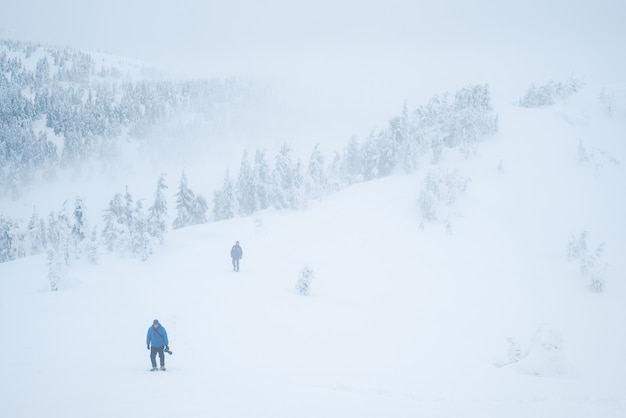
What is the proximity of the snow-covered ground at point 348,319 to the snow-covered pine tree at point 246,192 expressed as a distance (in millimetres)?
8323

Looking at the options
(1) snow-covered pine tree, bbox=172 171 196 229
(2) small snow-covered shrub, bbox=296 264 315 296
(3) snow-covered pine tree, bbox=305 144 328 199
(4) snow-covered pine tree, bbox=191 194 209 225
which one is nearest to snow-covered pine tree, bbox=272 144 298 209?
(3) snow-covered pine tree, bbox=305 144 328 199

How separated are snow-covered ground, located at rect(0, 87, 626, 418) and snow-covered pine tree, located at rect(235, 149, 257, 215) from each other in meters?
8.32

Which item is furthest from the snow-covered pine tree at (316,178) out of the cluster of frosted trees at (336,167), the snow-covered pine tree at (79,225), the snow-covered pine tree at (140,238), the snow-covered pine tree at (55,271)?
the snow-covered pine tree at (55,271)

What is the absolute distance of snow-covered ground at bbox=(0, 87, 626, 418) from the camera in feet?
35.7

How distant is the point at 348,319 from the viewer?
763 inches

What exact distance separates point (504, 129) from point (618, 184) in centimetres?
1883

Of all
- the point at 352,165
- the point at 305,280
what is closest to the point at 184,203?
the point at 352,165

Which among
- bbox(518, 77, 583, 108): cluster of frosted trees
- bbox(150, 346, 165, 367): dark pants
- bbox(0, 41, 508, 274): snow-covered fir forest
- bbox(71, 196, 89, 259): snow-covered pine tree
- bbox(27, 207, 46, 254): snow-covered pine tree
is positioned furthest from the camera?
bbox(518, 77, 583, 108): cluster of frosted trees

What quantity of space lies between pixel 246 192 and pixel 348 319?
42.1 meters

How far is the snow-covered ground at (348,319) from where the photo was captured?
35.7 feet

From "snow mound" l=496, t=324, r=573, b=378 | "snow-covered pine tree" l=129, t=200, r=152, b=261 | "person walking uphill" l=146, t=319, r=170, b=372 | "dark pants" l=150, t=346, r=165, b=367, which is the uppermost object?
"snow-covered pine tree" l=129, t=200, r=152, b=261

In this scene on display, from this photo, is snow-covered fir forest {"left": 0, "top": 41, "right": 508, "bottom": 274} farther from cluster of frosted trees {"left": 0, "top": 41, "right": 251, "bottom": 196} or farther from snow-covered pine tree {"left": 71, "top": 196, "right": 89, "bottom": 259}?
cluster of frosted trees {"left": 0, "top": 41, "right": 251, "bottom": 196}

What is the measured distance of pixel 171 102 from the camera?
137 metres

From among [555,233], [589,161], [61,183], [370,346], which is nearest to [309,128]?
[61,183]
